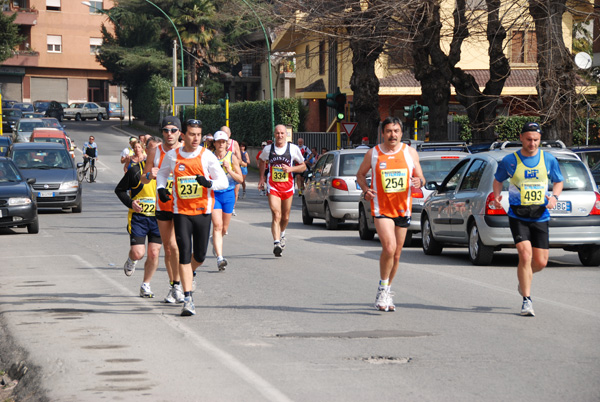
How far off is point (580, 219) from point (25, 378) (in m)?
8.50

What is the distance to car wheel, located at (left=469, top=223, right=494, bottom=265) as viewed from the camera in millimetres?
14062

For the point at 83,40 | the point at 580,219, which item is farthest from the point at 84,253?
the point at 83,40

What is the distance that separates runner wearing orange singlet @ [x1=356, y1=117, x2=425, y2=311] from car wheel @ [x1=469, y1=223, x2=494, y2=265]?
406 centimetres

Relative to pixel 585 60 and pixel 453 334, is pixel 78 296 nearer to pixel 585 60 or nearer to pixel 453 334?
pixel 453 334

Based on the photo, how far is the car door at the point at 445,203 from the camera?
15.2 meters

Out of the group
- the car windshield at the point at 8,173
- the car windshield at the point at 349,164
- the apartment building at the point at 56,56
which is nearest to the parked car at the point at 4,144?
the car windshield at the point at 8,173

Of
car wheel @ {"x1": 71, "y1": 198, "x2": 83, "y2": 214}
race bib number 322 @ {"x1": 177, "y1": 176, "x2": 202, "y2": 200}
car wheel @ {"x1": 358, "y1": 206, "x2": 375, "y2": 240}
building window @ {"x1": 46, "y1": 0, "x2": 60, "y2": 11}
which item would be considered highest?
building window @ {"x1": 46, "y1": 0, "x2": 60, "y2": 11}

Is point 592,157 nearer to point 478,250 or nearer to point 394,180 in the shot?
point 478,250

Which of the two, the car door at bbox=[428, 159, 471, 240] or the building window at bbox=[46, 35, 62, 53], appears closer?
the car door at bbox=[428, 159, 471, 240]

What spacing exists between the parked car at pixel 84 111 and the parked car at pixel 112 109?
102 centimetres

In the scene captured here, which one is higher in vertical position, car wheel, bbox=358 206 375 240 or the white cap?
the white cap

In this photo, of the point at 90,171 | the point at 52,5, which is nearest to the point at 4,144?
the point at 90,171

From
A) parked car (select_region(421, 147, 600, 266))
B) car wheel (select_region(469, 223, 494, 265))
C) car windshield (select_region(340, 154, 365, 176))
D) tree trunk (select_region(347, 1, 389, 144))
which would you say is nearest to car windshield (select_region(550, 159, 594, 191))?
parked car (select_region(421, 147, 600, 266))

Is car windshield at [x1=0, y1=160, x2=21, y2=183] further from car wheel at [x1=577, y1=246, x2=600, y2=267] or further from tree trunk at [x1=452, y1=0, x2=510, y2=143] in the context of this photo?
car wheel at [x1=577, y1=246, x2=600, y2=267]
